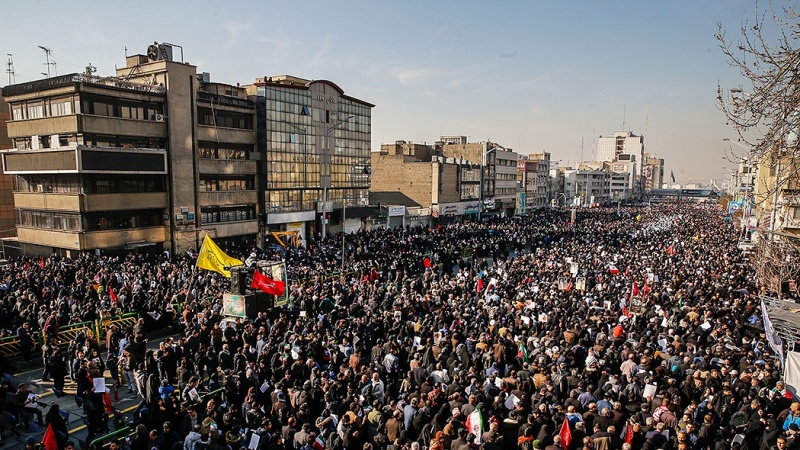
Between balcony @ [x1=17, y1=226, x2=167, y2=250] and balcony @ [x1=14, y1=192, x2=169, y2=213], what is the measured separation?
1444mm

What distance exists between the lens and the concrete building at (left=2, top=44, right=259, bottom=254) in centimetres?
2867

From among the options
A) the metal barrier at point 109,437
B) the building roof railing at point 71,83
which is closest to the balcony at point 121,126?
the building roof railing at point 71,83

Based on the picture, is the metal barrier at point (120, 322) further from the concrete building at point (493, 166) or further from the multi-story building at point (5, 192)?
the concrete building at point (493, 166)

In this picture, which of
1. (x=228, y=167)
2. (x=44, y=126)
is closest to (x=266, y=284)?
(x=228, y=167)

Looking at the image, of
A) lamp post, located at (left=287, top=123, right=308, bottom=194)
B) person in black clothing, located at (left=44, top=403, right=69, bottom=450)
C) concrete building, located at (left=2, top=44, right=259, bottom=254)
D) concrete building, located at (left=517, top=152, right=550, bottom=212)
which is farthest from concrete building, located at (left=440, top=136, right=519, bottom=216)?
person in black clothing, located at (left=44, top=403, right=69, bottom=450)

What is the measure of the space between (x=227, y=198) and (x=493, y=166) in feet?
160

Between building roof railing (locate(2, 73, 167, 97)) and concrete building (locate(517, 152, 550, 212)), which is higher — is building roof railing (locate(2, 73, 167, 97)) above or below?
above

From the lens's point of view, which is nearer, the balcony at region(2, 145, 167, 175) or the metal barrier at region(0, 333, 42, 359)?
the metal barrier at region(0, 333, 42, 359)

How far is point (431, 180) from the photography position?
60.8 meters

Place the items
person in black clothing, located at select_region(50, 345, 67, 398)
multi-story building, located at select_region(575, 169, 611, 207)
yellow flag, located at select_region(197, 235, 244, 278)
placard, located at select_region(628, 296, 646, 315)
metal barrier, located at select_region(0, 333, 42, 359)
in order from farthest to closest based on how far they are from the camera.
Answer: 1. multi-story building, located at select_region(575, 169, 611, 207)
2. placard, located at select_region(628, 296, 646, 315)
3. yellow flag, located at select_region(197, 235, 244, 278)
4. metal barrier, located at select_region(0, 333, 42, 359)
5. person in black clothing, located at select_region(50, 345, 67, 398)

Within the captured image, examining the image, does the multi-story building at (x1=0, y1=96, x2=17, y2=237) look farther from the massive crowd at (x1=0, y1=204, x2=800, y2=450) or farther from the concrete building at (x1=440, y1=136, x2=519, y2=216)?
the concrete building at (x1=440, y1=136, x2=519, y2=216)

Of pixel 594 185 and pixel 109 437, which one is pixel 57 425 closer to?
pixel 109 437

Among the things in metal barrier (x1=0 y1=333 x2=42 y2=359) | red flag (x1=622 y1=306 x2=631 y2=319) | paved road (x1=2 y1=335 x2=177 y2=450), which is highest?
red flag (x1=622 y1=306 x2=631 y2=319)

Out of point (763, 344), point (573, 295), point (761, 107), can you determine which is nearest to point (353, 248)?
point (573, 295)
